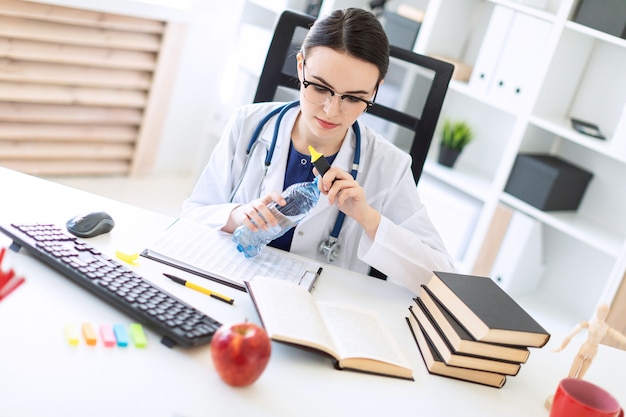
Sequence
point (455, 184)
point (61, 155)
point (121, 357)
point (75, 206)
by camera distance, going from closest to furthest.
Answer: point (121, 357) → point (75, 206) → point (455, 184) → point (61, 155)

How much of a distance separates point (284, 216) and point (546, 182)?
150 cm

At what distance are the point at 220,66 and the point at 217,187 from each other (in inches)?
83.9

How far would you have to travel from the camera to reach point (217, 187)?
1814mm

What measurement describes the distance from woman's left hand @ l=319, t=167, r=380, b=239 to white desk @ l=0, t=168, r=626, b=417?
15cm

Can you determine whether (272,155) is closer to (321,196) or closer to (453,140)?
(321,196)

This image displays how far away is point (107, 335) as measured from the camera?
1123mm

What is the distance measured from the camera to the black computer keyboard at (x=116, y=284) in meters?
1.17

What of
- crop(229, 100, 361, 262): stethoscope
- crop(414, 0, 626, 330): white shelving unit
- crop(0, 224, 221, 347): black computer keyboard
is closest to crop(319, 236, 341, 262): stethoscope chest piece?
crop(229, 100, 361, 262): stethoscope

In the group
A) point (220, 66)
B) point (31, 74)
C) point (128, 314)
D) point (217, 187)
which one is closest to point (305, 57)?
point (217, 187)

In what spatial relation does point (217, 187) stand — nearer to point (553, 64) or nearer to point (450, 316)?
point (450, 316)

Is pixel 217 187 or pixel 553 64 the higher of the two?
pixel 553 64

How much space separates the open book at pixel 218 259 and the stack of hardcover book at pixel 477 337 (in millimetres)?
268

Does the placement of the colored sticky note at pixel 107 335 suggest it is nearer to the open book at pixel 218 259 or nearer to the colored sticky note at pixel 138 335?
the colored sticky note at pixel 138 335

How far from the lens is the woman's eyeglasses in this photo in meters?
1.60
